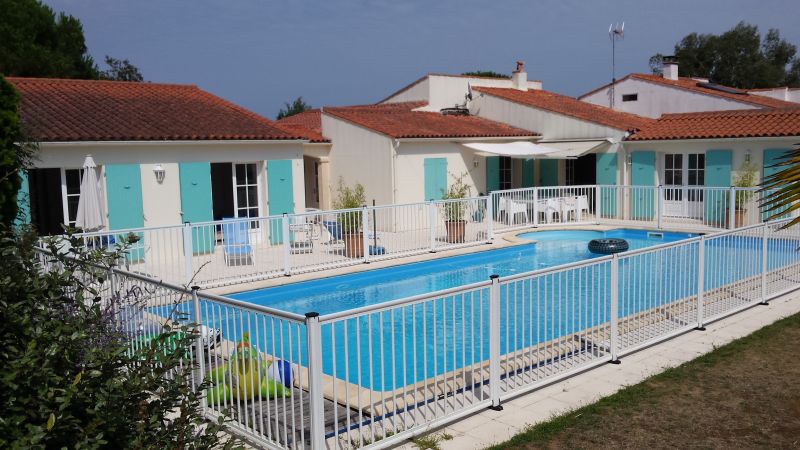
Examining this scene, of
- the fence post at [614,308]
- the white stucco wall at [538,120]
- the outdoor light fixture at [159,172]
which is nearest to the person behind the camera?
the fence post at [614,308]

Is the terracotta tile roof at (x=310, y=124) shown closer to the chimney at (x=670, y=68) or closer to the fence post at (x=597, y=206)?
the fence post at (x=597, y=206)

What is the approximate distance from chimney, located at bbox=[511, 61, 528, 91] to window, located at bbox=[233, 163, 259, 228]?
17.1 meters

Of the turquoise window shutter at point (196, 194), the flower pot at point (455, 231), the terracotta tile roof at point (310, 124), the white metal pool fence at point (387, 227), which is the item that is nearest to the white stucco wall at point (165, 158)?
the turquoise window shutter at point (196, 194)

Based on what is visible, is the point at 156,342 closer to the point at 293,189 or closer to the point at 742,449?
the point at 742,449

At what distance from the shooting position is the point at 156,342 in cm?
379

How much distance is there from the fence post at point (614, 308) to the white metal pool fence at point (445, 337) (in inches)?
0.6

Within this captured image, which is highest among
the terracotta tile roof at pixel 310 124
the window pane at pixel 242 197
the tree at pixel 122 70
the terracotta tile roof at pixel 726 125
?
the tree at pixel 122 70

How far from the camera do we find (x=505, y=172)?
2730cm

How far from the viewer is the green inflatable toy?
6.40m

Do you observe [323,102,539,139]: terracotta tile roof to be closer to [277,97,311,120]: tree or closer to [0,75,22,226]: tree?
[0,75,22,226]: tree

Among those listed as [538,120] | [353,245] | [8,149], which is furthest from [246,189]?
[538,120]

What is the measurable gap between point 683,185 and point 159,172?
1669 cm

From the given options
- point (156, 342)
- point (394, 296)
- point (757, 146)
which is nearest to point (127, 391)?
point (156, 342)

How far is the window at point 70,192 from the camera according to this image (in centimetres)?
1630
